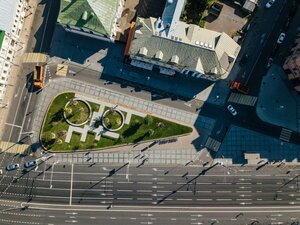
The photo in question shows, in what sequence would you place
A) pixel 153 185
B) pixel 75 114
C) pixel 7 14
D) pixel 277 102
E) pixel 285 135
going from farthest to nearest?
pixel 277 102, pixel 285 135, pixel 75 114, pixel 153 185, pixel 7 14

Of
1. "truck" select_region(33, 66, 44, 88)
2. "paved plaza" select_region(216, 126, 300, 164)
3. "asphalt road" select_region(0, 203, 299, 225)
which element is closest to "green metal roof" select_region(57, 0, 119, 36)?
"truck" select_region(33, 66, 44, 88)

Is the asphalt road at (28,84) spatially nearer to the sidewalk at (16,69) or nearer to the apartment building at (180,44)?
the sidewalk at (16,69)

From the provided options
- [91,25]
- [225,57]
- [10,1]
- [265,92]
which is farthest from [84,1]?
[265,92]

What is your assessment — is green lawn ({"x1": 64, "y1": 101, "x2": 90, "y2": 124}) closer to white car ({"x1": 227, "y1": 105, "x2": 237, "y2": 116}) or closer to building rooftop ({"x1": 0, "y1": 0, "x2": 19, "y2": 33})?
building rooftop ({"x1": 0, "y1": 0, "x2": 19, "y2": 33})

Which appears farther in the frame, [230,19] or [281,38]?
[230,19]

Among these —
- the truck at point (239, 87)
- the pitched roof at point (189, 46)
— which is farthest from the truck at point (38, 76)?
the truck at point (239, 87)

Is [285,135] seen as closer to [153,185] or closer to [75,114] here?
[153,185]

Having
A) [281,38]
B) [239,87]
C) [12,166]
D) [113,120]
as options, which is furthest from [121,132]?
[281,38]
